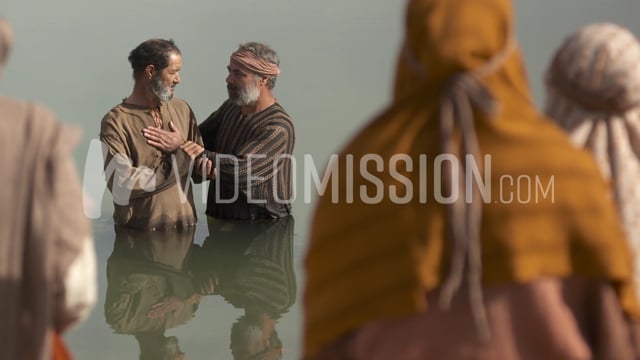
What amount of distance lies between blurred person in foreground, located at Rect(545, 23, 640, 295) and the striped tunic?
4903 millimetres

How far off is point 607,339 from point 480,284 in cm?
31

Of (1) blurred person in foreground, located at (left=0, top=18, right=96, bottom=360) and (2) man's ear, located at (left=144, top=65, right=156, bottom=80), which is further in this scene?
(2) man's ear, located at (left=144, top=65, right=156, bottom=80)

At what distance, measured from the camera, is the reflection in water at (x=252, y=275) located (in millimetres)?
5383

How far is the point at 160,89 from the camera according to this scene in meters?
7.32

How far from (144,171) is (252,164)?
85 centimetres

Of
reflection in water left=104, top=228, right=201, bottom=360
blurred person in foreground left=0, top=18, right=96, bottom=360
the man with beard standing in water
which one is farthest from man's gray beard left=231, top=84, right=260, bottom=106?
blurred person in foreground left=0, top=18, right=96, bottom=360

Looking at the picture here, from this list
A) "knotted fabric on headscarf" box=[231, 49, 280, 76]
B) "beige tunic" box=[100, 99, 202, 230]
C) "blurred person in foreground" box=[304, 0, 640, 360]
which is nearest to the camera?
"blurred person in foreground" box=[304, 0, 640, 360]

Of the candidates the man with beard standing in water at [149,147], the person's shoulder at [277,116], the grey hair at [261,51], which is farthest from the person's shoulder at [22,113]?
the grey hair at [261,51]

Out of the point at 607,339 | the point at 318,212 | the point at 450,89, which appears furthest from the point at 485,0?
the point at 607,339

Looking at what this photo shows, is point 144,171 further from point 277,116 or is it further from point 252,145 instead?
point 277,116

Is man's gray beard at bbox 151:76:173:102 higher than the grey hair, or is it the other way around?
the grey hair

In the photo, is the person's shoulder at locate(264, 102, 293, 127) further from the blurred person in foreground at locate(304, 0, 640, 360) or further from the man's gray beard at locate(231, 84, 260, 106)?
the blurred person in foreground at locate(304, 0, 640, 360)

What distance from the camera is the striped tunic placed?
25.6ft

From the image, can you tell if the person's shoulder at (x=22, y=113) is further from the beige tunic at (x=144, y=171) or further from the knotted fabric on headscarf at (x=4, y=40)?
the beige tunic at (x=144, y=171)
